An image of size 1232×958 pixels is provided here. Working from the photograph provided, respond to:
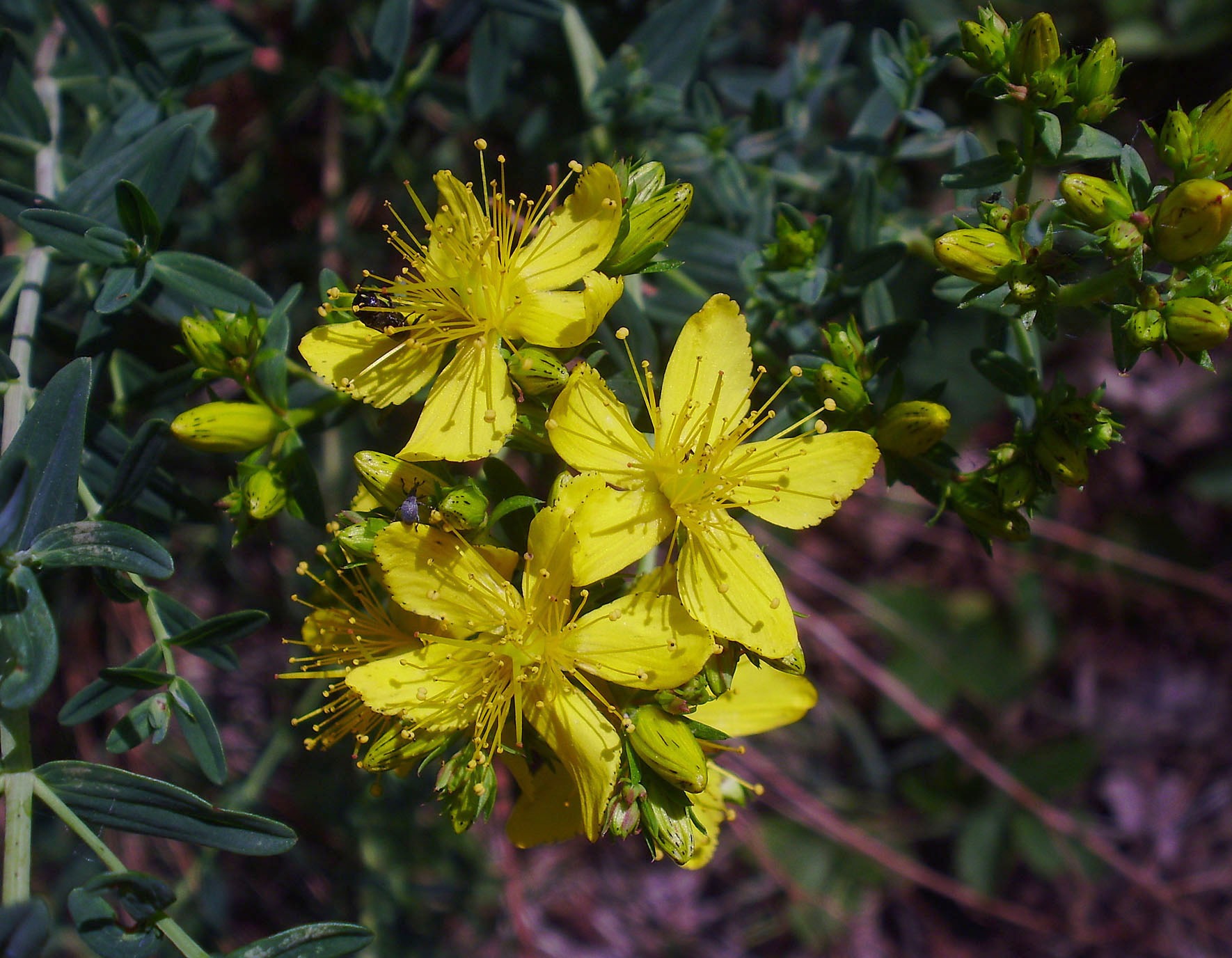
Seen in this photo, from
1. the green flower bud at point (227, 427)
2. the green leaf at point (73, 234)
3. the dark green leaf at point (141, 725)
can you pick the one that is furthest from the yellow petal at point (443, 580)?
the green leaf at point (73, 234)

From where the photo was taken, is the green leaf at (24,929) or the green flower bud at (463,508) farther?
the green flower bud at (463,508)

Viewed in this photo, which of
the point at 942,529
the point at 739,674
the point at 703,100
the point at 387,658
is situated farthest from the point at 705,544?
the point at 942,529

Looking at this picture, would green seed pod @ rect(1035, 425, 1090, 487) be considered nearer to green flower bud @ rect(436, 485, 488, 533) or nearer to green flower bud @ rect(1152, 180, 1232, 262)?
green flower bud @ rect(1152, 180, 1232, 262)

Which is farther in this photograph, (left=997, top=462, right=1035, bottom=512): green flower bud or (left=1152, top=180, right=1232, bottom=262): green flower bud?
(left=997, top=462, right=1035, bottom=512): green flower bud

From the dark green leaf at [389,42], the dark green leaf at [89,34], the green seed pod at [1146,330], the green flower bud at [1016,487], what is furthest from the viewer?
the dark green leaf at [389,42]

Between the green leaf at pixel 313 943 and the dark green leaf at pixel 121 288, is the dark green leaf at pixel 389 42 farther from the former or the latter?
the green leaf at pixel 313 943

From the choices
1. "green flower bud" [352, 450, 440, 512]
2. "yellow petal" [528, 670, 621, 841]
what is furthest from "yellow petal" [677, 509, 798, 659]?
"green flower bud" [352, 450, 440, 512]
